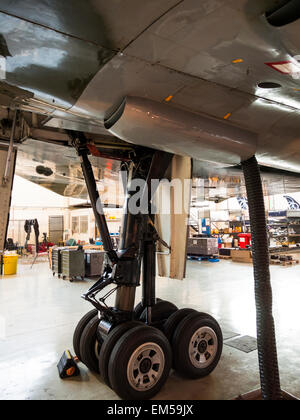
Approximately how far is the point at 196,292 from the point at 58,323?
3752 mm

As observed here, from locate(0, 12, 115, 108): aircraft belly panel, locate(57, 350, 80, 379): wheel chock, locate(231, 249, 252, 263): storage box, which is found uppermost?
locate(0, 12, 115, 108): aircraft belly panel

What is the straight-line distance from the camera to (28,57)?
5.38 ft

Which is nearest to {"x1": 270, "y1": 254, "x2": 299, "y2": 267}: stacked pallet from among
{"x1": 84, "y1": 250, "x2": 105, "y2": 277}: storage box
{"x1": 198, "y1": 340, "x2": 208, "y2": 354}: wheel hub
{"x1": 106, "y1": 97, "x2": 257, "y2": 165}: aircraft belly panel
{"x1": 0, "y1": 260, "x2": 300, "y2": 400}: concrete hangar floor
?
{"x1": 0, "y1": 260, "x2": 300, "y2": 400}: concrete hangar floor

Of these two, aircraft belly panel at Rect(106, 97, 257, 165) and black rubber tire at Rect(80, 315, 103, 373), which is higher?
aircraft belly panel at Rect(106, 97, 257, 165)

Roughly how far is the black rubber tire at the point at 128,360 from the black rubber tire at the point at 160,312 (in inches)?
25.9

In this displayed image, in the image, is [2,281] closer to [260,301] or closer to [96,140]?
[96,140]

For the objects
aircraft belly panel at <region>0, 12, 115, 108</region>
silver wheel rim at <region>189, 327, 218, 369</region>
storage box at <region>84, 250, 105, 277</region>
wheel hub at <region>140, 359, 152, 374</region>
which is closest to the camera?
aircraft belly panel at <region>0, 12, 115, 108</region>

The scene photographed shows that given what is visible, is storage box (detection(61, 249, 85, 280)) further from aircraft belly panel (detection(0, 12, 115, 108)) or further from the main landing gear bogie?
aircraft belly panel (detection(0, 12, 115, 108))

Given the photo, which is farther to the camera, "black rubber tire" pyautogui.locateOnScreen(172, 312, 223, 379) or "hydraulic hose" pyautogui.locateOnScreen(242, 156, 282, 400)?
"black rubber tire" pyautogui.locateOnScreen(172, 312, 223, 379)

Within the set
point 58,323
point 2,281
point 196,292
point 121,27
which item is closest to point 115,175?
point 58,323

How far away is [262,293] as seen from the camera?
2373mm

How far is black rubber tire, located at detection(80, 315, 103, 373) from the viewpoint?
3.15 meters
